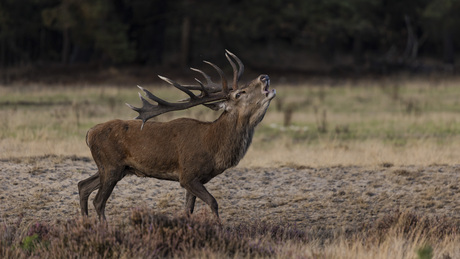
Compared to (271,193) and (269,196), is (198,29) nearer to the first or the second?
(271,193)

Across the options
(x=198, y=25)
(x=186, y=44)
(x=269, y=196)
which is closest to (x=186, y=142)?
(x=269, y=196)

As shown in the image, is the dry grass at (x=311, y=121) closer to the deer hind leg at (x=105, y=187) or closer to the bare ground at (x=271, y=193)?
the bare ground at (x=271, y=193)

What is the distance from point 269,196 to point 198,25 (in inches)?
1485

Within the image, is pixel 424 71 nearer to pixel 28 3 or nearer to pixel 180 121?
pixel 28 3

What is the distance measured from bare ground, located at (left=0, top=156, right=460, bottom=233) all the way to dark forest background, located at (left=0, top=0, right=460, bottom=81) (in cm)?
2332

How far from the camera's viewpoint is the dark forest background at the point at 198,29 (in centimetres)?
3775

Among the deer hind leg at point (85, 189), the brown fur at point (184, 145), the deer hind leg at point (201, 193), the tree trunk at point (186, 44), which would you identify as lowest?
the tree trunk at point (186, 44)

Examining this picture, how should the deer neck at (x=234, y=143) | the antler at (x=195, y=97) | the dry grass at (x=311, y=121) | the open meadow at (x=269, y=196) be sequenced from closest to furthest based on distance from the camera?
the open meadow at (x=269, y=196), the deer neck at (x=234, y=143), the antler at (x=195, y=97), the dry grass at (x=311, y=121)

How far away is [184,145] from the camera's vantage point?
952cm

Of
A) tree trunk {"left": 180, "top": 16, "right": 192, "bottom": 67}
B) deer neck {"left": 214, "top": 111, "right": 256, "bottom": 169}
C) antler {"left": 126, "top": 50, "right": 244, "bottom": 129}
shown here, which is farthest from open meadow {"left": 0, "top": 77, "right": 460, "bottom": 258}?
tree trunk {"left": 180, "top": 16, "right": 192, "bottom": 67}

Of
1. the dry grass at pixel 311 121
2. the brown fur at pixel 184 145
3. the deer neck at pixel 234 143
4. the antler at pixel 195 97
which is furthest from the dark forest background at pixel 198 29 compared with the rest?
the deer neck at pixel 234 143

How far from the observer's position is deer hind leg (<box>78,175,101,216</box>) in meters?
10.1

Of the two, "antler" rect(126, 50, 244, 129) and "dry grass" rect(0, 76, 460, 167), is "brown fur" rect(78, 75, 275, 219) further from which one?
"dry grass" rect(0, 76, 460, 167)

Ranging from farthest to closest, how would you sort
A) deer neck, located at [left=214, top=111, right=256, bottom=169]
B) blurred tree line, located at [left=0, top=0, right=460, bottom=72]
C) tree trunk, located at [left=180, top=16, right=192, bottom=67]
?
tree trunk, located at [left=180, top=16, right=192, bottom=67]
blurred tree line, located at [left=0, top=0, right=460, bottom=72]
deer neck, located at [left=214, top=111, right=256, bottom=169]
